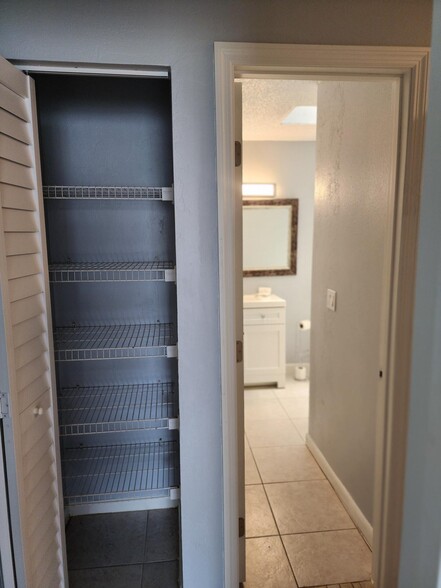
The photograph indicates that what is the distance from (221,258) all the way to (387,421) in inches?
39.0

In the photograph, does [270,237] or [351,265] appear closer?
[351,265]

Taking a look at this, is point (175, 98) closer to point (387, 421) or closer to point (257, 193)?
point (387, 421)

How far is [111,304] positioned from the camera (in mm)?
2045

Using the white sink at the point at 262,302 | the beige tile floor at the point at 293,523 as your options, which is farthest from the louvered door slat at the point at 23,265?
the white sink at the point at 262,302

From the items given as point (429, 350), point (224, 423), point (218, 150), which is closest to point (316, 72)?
point (218, 150)

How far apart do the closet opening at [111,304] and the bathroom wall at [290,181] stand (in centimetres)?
220

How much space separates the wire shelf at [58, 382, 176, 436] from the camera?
6.21ft

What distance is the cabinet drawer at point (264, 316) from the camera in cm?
376

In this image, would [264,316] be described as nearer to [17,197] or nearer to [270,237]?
[270,237]

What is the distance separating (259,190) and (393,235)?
2681 mm

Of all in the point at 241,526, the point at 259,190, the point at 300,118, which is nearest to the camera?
the point at 241,526

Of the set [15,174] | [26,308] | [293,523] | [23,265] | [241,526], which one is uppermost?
[15,174]

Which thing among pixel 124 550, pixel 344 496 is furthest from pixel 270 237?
pixel 124 550

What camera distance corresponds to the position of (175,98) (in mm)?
1312
